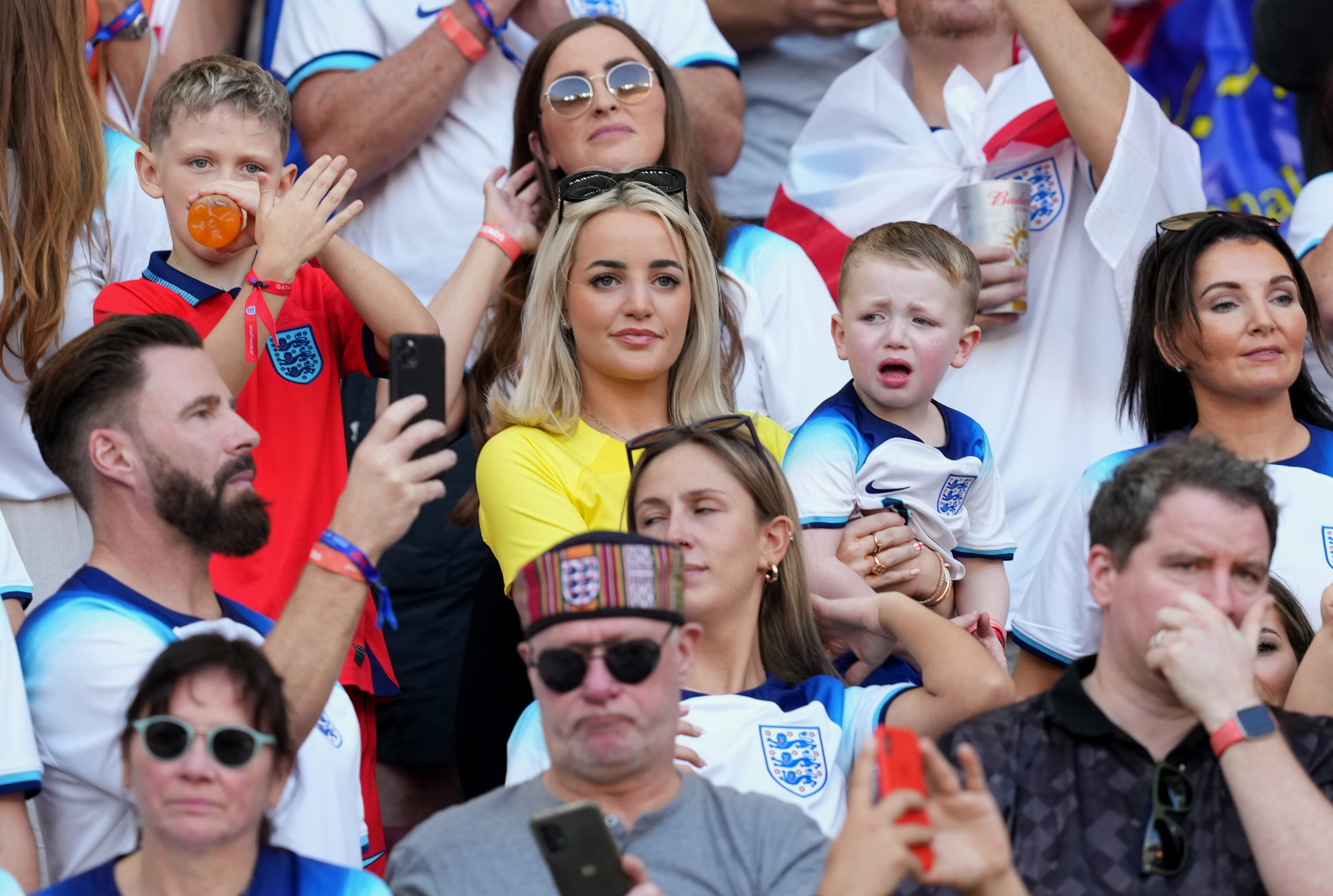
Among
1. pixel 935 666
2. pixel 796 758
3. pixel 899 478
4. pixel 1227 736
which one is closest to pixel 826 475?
pixel 899 478

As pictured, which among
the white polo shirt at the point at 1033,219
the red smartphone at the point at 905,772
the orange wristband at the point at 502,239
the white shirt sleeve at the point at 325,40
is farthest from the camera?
the white shirt sleeve at the point at 325,40

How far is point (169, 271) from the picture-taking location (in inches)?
131

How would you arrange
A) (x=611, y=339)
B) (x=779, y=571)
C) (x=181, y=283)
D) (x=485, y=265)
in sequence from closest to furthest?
(x=779, y=571), (x=181, y=283), (x=611, y=339), (x=485, y=265)

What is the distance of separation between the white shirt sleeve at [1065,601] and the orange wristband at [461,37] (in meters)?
1.88

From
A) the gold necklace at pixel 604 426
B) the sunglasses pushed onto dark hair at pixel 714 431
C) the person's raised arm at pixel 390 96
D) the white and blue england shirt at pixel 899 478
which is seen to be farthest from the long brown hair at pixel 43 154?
the white and blue england shirt at pixel 899 478

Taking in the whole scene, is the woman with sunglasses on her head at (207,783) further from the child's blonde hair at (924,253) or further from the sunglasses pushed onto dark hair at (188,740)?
the child's blonde hair at (924,253)

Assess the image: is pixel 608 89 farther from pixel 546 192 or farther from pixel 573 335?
pixel 573 335

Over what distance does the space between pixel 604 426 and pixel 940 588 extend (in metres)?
0.80

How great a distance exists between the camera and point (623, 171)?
12.2 feet

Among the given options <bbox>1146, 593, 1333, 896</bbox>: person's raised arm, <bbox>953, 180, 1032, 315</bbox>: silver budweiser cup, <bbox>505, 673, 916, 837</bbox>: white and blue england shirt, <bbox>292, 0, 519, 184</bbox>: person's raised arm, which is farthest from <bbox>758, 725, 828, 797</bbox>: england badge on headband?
<bbox>292, 0, 519, 184</bbox>: person's raised arm

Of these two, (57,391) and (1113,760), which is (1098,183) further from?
(57,391)

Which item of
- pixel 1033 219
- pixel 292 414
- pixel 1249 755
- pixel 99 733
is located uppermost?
pixel 1033 219

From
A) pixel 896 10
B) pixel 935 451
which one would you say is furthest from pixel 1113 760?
pixel 896 10

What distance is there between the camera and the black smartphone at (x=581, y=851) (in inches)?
81.4
